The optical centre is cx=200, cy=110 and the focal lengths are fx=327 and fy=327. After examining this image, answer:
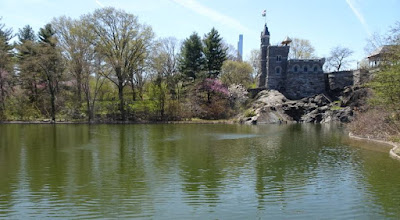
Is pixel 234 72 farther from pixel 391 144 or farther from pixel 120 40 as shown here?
pixel 391 144

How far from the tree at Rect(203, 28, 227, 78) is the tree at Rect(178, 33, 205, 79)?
0.98m

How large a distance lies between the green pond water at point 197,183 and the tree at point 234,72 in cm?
3551

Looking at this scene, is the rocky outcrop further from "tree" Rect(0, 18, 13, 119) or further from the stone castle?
"tree" Rect(0, 18, 13, 119)

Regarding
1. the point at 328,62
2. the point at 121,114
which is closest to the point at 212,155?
the point at 121,114

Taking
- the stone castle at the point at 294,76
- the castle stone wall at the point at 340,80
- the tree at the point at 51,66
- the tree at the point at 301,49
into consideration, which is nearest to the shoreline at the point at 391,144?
the stone castle at the point at 294,76

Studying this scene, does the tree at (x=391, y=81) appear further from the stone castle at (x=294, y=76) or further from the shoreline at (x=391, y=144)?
the stone castle at (x=294, y=76)

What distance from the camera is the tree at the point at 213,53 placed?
172ft

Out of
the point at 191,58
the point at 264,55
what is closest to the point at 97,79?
the point at 191,58

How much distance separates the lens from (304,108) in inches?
1917

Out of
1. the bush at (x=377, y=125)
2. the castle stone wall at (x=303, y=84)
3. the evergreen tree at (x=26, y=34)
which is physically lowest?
the bush at (x=377, y=125)

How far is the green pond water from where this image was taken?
29.2 ft

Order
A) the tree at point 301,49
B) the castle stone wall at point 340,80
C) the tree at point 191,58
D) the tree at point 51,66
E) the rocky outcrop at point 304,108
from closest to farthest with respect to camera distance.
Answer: the tree at point 51,66, the rocky outcrop at point 304,108, the tree at point 191,58, the castle stone wall at point 340,80, the tree at point 301,49

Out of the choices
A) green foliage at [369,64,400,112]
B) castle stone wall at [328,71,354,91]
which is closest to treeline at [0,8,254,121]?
castle stone wall at [328,71,354,91]

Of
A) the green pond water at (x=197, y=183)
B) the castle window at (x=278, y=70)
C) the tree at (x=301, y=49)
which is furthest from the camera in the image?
the tree at (x=301, y=49)
